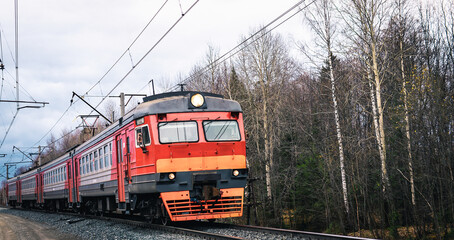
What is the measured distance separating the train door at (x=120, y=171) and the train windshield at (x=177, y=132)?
2061 mm

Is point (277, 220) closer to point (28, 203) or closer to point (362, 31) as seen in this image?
point (362, 31)

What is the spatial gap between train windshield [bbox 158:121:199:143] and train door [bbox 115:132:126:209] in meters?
2.06

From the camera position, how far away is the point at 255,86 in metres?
27.8

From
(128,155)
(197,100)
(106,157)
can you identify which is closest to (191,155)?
(197,100)

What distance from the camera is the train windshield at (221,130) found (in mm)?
11367

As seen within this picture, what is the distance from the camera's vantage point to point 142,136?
11.2 meters

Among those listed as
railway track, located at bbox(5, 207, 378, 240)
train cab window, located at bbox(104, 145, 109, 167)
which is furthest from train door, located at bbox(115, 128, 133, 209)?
train cab window, located at bbox(104, 145, 109, 167)

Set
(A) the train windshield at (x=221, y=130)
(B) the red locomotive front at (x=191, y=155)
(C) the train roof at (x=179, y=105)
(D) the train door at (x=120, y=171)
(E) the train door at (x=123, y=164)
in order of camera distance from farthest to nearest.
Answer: (D) the train door at (x=120, y=171), (E) the train door at (x=123, y=164), (A) the train windshield at (x=221, y=130), (C) the train roof at (x=179, y=105), (B) the red locomotive front at (x=191, y=155)

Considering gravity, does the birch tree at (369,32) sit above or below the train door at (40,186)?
above

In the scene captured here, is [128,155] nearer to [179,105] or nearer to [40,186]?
[179,105]

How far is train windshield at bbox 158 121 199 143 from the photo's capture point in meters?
11.0

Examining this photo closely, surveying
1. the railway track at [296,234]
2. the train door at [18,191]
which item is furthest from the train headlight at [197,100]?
the train door at [18,191]

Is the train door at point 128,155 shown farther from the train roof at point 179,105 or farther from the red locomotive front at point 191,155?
the train roof at point 179,105

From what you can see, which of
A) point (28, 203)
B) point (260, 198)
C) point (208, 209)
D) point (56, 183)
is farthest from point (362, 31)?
point (28, 203)
